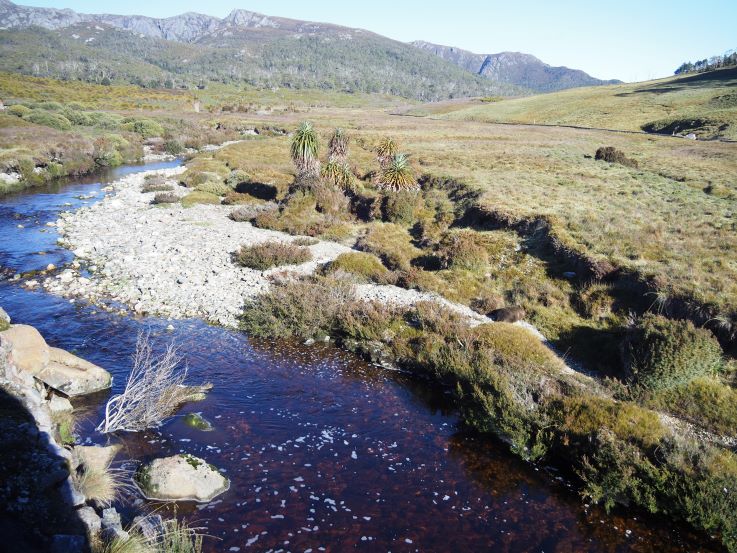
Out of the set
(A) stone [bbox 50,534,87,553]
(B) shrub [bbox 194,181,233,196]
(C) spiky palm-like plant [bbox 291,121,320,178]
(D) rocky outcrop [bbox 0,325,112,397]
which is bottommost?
(D) rocky outcrop [bbox 0,325,112,397]

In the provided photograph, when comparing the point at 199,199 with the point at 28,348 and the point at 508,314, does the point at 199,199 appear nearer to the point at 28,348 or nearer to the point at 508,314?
the point at 28,348

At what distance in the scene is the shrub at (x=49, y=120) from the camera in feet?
209

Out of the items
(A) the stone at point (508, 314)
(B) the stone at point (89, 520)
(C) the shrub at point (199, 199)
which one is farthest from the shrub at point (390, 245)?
(B) the stone at point (89, 520)

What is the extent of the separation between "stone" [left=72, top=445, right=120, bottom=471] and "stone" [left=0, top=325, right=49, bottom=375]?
3126mm

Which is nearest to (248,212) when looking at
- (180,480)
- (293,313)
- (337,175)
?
(337,175)

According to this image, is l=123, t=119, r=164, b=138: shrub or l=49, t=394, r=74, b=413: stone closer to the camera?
l=49, t=394, r=74, b=413: stone

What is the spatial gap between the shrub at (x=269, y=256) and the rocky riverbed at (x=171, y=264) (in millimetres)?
446

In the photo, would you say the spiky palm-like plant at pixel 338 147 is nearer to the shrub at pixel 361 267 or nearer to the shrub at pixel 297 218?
the shrub at pixel 297 218

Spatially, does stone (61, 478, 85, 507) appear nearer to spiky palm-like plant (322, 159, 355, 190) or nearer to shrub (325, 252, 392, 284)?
shrub (325, 252, 392, 284)

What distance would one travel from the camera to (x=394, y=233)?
29.3 metres

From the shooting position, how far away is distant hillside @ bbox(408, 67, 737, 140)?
6581 centimetres

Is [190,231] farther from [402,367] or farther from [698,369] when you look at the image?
[698,369]

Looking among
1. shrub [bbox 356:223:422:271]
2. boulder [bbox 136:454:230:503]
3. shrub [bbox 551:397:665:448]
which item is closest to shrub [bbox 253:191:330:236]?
shrub [bbox 356:223:422:271]

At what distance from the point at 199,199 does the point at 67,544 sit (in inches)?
1329
